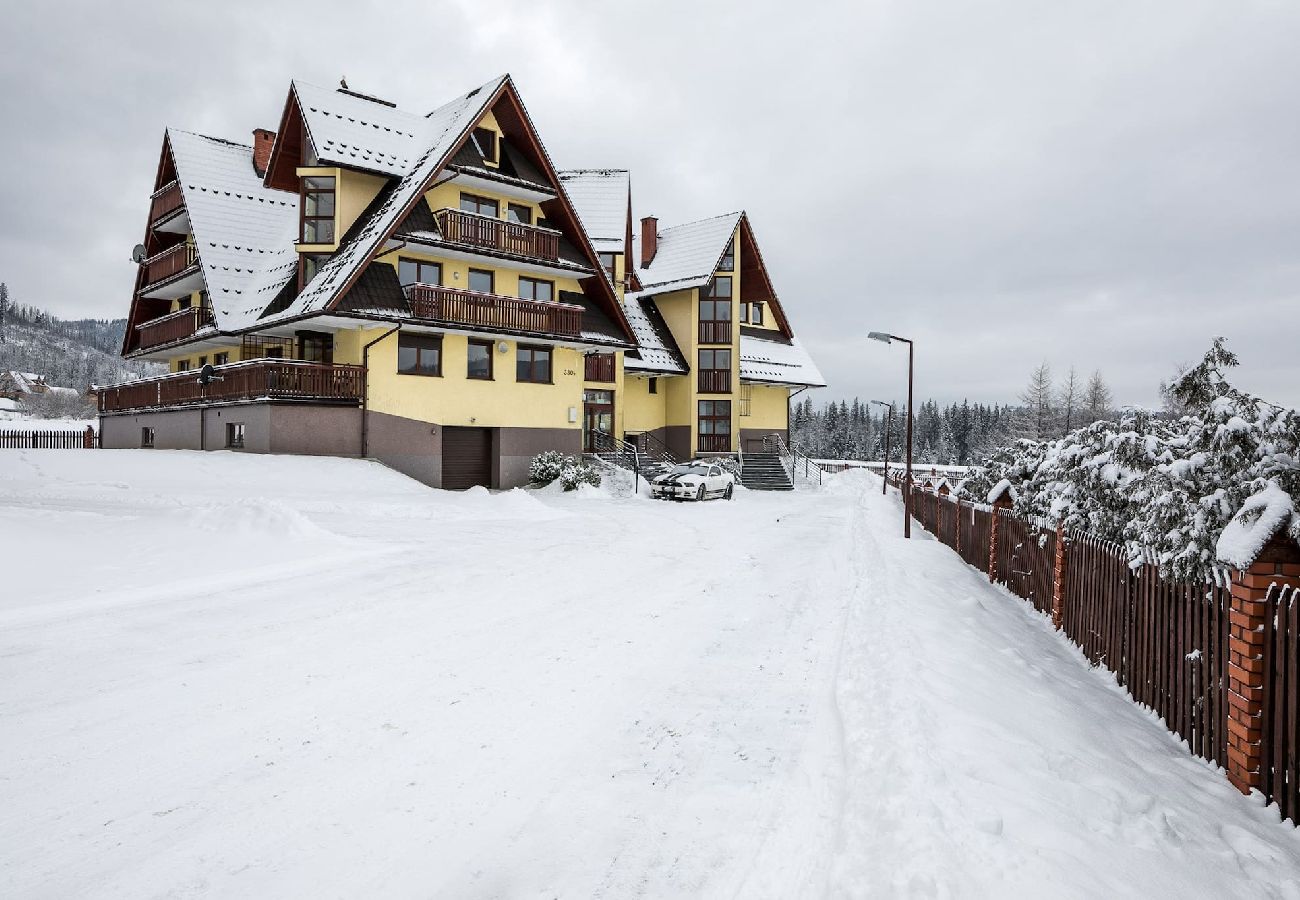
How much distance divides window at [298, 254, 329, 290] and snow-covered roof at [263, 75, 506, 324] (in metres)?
0.42

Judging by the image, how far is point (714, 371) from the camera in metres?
35.8

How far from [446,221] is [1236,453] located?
21.7 m

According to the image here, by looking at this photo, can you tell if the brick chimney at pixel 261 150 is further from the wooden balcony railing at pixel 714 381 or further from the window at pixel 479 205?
the wooden balcony railing at pixel 714 381

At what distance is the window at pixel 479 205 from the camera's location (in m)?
24.9

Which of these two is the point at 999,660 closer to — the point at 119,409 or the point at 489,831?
the point at 489,831

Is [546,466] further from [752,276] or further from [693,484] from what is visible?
[752,276]

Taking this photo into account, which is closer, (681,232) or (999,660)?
A: (999,660)

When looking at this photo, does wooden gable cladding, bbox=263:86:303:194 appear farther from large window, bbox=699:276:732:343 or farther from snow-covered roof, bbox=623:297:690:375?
large window, bbox=699:276:732:343

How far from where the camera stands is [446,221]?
23219mm

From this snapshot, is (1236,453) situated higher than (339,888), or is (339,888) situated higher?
(1236,453)

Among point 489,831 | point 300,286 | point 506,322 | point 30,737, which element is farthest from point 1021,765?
point 300,286

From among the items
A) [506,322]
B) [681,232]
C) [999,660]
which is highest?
[681,232]

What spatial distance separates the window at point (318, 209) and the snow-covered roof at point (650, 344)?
1364 centimetres

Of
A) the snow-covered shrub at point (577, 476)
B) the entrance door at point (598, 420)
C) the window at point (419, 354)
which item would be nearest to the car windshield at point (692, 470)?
the snow-covered shrub at point (577, 476)
